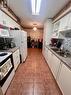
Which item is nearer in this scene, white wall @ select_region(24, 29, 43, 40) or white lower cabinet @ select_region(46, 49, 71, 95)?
white lower cabinet @ select_region(46, 49, 71, 95)

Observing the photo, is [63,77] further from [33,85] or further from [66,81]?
[33,85]

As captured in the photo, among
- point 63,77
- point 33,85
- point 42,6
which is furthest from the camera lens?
point 42,6

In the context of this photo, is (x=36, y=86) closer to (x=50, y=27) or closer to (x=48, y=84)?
(x=48, y=84)

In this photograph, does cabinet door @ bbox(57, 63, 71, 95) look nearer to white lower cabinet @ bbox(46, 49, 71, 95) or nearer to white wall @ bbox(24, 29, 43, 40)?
white lower cabinet @ bbox(46, 49, 71, 95)

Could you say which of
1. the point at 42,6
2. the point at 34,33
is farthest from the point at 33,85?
the point at 34,33

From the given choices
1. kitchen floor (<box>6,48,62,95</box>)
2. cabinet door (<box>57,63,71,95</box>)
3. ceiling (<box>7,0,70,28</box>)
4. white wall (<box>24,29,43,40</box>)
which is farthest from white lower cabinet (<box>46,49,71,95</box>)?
white wall (<box>24,29,43,40</box>)

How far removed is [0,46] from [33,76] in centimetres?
153

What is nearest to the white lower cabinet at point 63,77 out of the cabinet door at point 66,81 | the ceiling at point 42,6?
the cabinet door at point 66,81

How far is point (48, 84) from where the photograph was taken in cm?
235

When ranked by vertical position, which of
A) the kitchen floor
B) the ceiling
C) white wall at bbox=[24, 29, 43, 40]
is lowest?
the kitchen floor

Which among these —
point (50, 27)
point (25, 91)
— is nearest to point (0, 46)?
point (25, 91)

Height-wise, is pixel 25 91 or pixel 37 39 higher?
pixel 37 39

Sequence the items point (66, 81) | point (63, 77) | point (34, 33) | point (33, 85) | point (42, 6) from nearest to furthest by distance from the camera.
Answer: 1. point (66, 81)
2. point (63, 77)
3. point (33, 85)
4. point (42, 6)
5. point (34, 33)

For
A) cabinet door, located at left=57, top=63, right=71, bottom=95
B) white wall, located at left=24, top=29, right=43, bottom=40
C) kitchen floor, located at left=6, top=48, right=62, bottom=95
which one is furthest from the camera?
white wall, located at left=24, top=29, right=43, bottom=40
